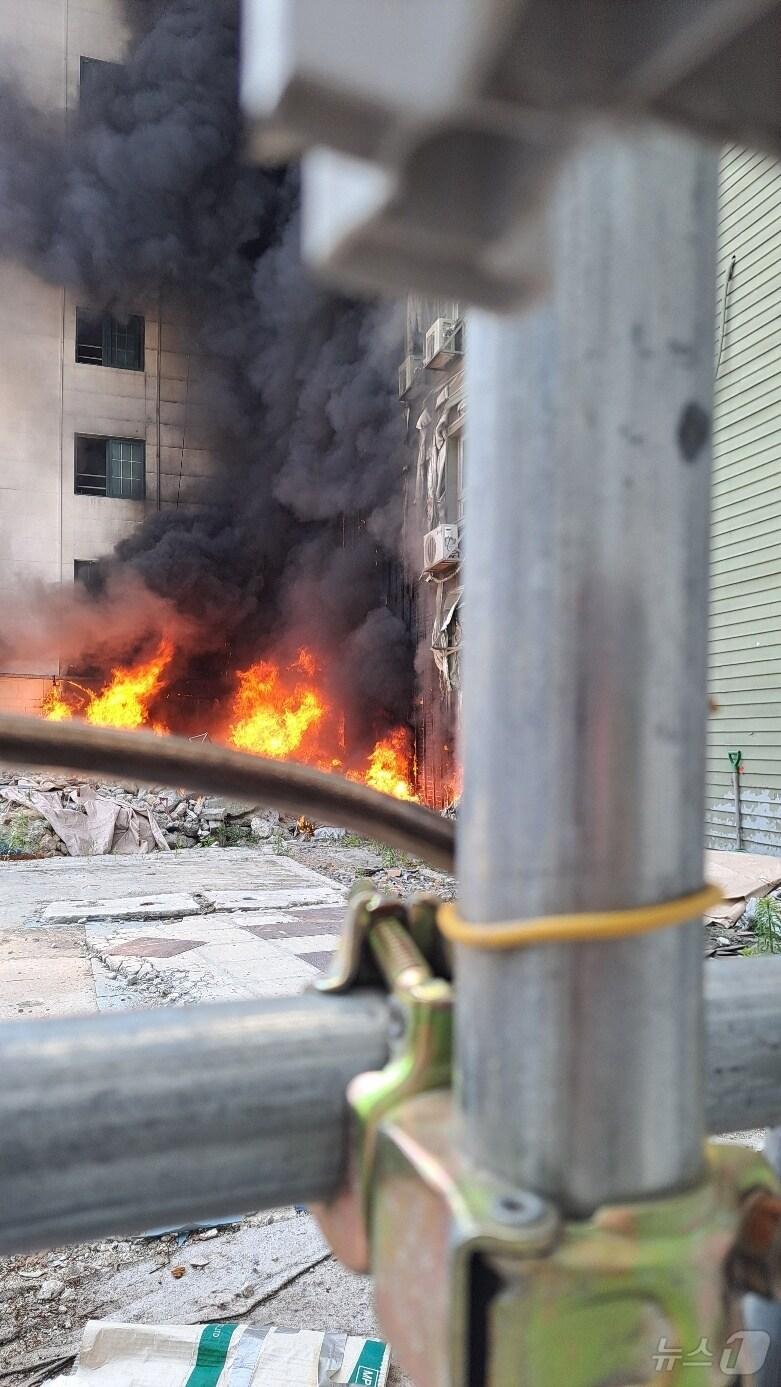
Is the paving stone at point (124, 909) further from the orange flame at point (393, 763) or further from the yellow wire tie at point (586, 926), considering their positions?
the orange flame at point (393, 763)

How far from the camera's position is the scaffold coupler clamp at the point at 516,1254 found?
19.9 inches

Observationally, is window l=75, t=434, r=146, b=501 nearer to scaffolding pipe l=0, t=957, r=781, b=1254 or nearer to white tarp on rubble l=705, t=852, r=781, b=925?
white tarp on rubble l=705, t=852, r=781, b=925

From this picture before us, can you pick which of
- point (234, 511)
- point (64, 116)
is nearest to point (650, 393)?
point (234, 511)

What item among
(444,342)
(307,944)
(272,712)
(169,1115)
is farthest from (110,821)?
(169,1115)

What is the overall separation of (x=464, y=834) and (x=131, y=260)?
2267 cm

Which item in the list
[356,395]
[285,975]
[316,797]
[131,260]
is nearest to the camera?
[316,797]

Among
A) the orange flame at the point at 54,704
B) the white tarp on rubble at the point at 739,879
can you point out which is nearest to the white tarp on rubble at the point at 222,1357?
the white tarp on rubble at the point at 739,879

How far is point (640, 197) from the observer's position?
0.51 metres

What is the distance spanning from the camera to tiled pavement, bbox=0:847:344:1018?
5309 mm

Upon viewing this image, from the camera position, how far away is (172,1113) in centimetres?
56

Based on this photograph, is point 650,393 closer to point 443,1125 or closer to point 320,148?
point 320,148

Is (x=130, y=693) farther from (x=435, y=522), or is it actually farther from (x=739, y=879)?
(x=739, y=879)

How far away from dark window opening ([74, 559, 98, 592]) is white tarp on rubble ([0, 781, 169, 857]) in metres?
7.29

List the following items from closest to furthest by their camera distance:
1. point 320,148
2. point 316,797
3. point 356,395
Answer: point 320,148 → point 316,797 → point 356,395
